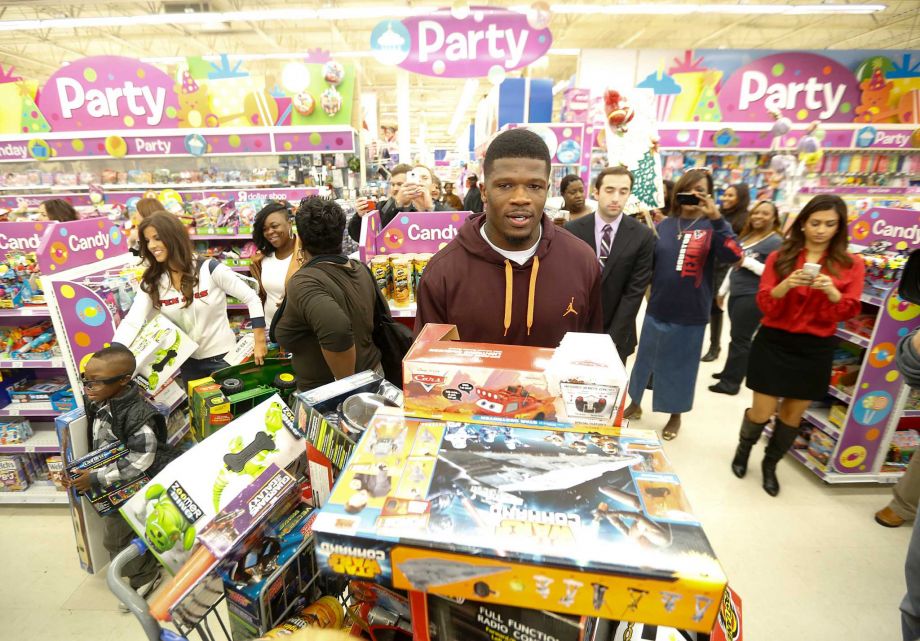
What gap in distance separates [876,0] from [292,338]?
16585 millimetres

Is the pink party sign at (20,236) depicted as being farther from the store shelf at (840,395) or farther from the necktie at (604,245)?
the store shelf at (840,395)

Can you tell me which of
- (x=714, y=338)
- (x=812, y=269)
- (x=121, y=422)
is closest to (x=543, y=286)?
(x=812, y=269)

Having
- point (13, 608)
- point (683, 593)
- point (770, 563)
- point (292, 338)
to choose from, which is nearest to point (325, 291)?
point (292, 338)

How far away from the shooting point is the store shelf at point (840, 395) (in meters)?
3.02

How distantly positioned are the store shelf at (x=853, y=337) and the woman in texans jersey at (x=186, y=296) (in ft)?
12.0

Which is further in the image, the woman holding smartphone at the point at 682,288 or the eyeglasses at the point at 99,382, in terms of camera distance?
the woman holding smartphone at the point at 682,288

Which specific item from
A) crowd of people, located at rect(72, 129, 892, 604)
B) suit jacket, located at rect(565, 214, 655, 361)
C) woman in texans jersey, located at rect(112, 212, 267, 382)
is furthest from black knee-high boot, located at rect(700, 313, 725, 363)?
woman in texans jersey, located at rect(112, 212, 267, 382)

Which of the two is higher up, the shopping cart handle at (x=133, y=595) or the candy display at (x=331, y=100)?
the candy display at (x=331, y=100)

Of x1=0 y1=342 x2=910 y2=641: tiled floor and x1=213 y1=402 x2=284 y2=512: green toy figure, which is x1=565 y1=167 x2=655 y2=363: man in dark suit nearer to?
x1=0 y1=342 x2=910 y2=641: tiled floor

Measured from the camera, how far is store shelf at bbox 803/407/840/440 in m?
3.13

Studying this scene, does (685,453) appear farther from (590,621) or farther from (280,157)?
(280,157)

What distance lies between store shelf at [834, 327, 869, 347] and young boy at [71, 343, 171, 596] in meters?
3.96

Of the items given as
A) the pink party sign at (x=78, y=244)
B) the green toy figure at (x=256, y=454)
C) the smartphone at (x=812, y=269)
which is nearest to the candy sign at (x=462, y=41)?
the pink party sign at (x=78, y=244)

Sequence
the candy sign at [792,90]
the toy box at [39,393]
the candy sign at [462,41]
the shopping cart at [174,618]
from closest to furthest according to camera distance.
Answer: the shopping cart at [174,618]
the toy box at [39,393]
the candy sign at [462,41]
the candy sign at [792,90]
